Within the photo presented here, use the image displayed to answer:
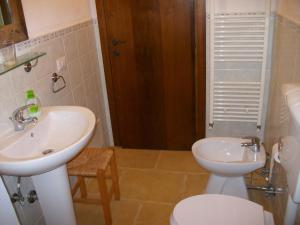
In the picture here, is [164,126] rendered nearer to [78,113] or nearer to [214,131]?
[214,131]

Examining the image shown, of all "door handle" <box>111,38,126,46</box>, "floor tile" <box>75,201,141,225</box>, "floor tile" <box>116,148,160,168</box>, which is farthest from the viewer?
"floor tile" <box>116,148,160,168</box>

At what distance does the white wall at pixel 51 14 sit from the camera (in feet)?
5.65

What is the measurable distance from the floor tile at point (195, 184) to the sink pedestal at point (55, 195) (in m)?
0.99

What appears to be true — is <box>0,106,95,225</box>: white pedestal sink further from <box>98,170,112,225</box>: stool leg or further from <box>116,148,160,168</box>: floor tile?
<box>116,148,160,168</box>: floor tile

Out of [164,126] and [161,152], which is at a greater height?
[164,126]

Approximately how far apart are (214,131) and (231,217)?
138cm

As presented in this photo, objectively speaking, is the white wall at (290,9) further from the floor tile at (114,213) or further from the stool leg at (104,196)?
the floor tile at (114,213)

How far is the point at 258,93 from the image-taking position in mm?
2436

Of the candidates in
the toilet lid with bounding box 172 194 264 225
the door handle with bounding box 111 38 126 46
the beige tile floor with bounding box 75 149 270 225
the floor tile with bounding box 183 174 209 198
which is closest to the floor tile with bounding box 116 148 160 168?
the beige tile floor with bounding box 75 149 270 225

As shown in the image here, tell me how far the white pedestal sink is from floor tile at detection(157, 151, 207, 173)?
1168 millimetres

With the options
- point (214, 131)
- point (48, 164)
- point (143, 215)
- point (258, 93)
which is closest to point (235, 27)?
point (258, 93)

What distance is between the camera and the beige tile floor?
6.93 feet

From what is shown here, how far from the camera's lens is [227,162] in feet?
6.21

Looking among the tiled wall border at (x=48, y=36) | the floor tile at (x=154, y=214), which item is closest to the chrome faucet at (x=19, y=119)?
the tiled wall border at (x=48, y=36)
